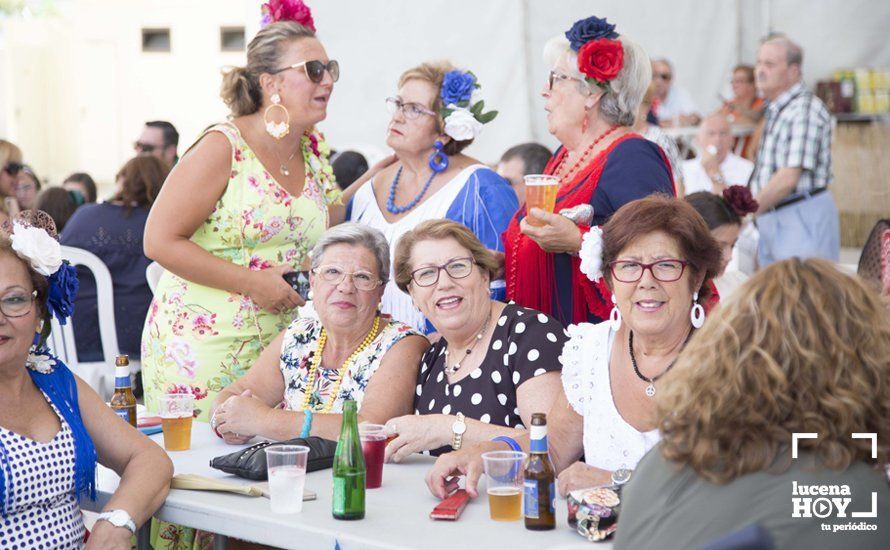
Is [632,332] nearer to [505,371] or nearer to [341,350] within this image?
[505,371]

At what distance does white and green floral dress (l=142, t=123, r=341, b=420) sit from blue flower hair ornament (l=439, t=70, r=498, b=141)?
611 millimetres

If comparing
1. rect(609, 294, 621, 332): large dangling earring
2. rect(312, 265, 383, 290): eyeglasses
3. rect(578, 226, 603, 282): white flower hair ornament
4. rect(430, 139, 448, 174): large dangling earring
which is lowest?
rect(609, 294, 621, 332): large dangling earring

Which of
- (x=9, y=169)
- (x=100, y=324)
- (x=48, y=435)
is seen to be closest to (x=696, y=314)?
(x=48, y=435)

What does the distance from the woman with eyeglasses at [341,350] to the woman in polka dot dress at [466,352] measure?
0.10m

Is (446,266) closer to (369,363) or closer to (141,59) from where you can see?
(369,363)

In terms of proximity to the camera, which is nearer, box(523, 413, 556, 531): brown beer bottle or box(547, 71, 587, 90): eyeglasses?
box(523, 413, 556, 531): brown beer bottle

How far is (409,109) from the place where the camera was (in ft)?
13.0

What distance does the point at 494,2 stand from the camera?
748 cm

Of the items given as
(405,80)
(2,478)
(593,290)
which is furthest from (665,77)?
(2,478)

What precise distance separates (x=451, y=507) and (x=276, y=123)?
1834 mm

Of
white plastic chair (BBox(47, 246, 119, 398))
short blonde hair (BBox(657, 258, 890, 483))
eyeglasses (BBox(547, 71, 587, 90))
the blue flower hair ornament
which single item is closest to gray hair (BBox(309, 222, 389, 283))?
the blue flower hair ornament

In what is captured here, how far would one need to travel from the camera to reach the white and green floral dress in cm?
372

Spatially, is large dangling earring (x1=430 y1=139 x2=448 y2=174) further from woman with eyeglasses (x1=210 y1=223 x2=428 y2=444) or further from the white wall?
the white wall

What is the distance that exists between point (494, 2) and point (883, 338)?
6.05m
